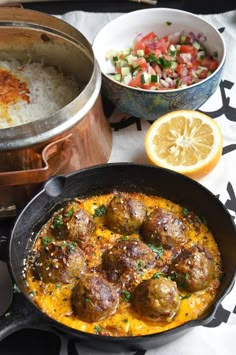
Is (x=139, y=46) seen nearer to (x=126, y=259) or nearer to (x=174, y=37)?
(x=174, y=37)

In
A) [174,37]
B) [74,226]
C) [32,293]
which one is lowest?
[32,293]

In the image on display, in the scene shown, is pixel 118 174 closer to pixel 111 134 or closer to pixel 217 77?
pixel 111 134

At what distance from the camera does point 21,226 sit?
74.0 inches

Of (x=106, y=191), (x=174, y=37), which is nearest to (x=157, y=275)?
(x=106, y=191)

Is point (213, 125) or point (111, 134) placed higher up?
point (213, 125)

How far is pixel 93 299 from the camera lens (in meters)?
1.65

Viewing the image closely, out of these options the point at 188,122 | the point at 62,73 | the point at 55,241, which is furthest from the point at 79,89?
the point at 55,241

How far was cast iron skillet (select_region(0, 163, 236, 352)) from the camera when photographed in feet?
5.24

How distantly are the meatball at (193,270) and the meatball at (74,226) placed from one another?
1.02ft

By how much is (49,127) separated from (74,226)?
329 millimetres

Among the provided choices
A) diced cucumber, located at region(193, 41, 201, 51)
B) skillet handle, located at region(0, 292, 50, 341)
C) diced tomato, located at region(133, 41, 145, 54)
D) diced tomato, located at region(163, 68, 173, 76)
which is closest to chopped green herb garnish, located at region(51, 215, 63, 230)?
skillet handle, located at region(0, 292, 50, 341)

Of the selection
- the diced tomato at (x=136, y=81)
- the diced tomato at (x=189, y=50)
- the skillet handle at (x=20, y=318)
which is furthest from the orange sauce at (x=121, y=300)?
the diced tomato at (x=189, y=50)

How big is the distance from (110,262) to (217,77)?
896 millimetres

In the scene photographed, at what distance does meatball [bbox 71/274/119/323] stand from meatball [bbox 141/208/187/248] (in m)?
0.24
